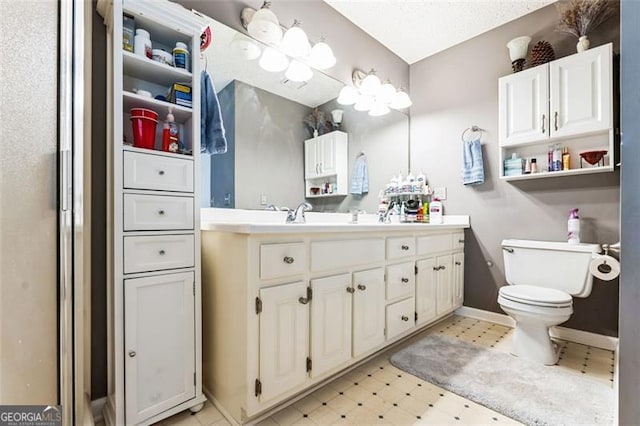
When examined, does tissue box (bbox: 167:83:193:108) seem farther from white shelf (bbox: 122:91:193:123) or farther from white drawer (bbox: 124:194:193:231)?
white drawer (bbox: 124:194:193:231)

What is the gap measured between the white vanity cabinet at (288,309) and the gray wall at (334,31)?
1238 mm

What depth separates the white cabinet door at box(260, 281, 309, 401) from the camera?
1.14 m

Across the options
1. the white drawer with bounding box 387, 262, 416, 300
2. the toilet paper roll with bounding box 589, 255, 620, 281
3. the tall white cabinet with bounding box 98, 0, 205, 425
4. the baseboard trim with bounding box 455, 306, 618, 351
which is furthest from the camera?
the baseboard trim with bounding box 455, 306, 618, 351

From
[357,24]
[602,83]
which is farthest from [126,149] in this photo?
[602,83]

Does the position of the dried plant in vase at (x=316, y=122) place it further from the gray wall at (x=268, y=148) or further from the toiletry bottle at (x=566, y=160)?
the toiletry bottle at (x=566, y=160)

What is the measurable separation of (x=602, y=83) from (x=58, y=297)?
275 cm

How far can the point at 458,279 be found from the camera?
243 centimetres

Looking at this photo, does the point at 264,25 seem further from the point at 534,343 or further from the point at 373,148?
the point at 534,343

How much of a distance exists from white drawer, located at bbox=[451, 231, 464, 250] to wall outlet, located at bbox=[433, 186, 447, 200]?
0.37 meters

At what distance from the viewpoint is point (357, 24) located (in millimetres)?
2375

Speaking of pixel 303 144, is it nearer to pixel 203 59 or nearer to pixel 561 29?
pixel 203 59

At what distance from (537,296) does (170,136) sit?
2.17m

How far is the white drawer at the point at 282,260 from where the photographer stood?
1140 millimetres

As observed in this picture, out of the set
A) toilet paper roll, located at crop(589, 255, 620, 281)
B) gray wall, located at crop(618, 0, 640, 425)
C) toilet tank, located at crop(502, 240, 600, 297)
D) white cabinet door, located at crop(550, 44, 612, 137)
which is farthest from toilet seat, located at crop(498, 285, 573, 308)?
gray wall, located at crop(618, 0, 640, 425)
